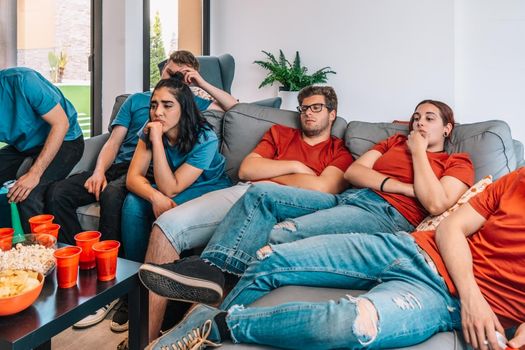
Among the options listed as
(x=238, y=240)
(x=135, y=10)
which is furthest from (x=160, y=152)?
(x=135, y=10)

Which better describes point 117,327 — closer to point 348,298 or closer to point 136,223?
point 136,223

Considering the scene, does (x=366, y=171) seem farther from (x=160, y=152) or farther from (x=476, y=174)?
(x=160, y=152)

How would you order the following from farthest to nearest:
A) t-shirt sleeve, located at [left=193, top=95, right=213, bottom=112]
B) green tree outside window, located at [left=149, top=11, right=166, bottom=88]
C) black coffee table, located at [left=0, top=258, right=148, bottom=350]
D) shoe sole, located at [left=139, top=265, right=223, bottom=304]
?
green tree outside window, located at [left=149, top=11, right=166, bottom=88]
t-shirt sleeve, located at [left=193, top=95, right=213, bottom=112]
shoe sole, located at [left=139, top=265, right=223, bottom=304]
black coffee table, located at [left=0, top=258, right=148, bottom=350]

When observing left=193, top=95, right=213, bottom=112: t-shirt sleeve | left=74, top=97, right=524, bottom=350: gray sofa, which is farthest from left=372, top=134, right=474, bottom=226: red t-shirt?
left=193, top=95, right=213, bottom=112: t-shirt sleeve

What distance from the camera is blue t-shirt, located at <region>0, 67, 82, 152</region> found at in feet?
7.23

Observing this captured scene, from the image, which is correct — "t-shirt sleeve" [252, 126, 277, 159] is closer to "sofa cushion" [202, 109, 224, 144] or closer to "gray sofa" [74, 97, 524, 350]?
"gray sofa" [74, 97, 524, 350]

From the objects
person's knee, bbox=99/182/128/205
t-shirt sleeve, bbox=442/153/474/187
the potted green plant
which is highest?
the potted green plant

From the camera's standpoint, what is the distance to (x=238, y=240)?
169 cm

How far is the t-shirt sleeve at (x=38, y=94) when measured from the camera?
7.21ft

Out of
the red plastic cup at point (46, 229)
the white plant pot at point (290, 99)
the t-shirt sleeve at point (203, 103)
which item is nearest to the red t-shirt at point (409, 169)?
the t-shirt sleeve at point (203, 103)

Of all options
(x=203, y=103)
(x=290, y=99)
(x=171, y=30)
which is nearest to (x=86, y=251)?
(x=203, y=103)

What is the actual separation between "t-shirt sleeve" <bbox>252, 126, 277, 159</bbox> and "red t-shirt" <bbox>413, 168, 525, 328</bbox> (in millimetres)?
1072

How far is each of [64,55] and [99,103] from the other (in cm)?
43

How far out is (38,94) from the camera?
221cm
